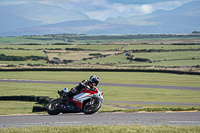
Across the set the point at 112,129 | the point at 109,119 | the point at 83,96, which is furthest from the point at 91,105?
the point at 112,129

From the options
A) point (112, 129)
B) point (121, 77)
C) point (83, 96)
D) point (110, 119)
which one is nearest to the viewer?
point (112, 129)

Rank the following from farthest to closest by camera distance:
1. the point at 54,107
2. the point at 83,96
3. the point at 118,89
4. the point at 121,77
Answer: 1. the point at 121,77
2. the point at 118,89
3. the point at 54,107
4. the point at 83,96

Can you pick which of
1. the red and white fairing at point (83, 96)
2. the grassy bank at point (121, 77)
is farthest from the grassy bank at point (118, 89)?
the red and white fairing at point (83, 96)

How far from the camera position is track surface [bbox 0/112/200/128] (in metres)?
13.9

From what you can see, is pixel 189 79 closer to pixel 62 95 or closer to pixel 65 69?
pixel 65 69

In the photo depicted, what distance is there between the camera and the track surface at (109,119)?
45.7 feet

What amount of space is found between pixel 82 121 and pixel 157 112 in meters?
4.34

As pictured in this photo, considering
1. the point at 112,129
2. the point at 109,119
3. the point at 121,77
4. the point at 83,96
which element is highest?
the point at 83,96

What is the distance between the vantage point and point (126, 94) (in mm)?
40219

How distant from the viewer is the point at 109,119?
1485 cm

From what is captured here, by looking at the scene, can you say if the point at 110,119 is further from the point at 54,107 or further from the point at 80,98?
the point at 54,107

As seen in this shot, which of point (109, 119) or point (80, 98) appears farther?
point (80, 98)

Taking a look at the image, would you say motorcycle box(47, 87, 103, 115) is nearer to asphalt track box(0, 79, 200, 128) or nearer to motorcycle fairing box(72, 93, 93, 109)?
motorcycle fairing box(72, 93, 93, 109)

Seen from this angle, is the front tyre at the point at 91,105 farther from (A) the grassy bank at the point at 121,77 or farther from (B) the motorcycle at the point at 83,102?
(A) the grassy bank at the point at 121,77
